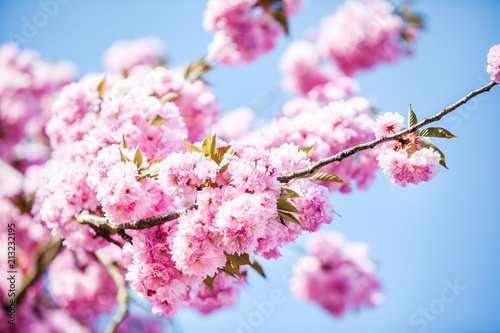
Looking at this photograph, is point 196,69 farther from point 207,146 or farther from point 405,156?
point 405,156

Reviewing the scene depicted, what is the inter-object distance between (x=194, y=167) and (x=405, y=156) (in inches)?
35.3

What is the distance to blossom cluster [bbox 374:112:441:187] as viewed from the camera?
60.1 inches

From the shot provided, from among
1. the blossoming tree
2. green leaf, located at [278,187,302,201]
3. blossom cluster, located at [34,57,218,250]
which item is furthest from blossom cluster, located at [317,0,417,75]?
green leaf, located at [278,187,302,201]

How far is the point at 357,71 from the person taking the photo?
5605 mm

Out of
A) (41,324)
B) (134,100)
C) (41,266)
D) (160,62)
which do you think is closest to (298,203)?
(134,100)

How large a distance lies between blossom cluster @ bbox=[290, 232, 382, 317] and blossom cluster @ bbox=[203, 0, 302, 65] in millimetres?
2987

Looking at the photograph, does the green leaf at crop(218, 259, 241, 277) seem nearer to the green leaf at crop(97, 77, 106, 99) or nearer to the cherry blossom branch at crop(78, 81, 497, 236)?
the cherry blossom branch at crop(78, 81, 497, 236)

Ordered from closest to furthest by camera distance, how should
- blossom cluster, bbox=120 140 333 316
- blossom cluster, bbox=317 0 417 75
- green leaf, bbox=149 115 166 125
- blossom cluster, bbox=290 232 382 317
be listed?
1. blossom cluster, bbox=120 140 333 316
2. green leaf, bbox=149 115 166 125
3. blossom cluster, bbox=317 0 417 75
4. blossom cluster, bbox=290 232 382 317

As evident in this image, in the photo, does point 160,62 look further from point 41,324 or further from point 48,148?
point 41,324

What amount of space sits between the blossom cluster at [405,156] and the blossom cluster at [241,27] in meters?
2.66

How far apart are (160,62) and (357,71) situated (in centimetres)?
294

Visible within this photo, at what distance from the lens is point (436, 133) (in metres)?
1.58

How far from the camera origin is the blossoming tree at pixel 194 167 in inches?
60.6

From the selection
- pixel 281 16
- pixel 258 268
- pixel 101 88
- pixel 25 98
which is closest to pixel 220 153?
pixel 258 268
